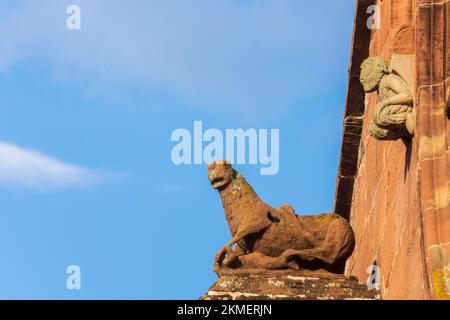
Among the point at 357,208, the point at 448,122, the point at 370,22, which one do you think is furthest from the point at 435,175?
the point at 357,208

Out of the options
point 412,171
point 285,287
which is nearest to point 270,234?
point 285,287

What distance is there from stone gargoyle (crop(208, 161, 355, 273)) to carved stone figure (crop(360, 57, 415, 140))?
1159 mm

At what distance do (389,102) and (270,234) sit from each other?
158 cm

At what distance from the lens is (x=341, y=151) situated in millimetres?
16609

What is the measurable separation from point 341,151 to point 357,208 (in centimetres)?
60

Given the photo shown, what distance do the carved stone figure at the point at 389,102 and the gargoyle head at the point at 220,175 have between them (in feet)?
4.69

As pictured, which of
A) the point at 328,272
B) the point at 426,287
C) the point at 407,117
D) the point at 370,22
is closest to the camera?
the point at 426,287

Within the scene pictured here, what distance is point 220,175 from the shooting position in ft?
42.3

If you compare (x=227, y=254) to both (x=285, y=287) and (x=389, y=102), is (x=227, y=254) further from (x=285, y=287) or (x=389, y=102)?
(x=389, y=102)

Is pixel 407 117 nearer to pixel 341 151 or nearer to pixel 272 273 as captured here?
pixel 272 273

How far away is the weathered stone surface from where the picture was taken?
11844 millimetres

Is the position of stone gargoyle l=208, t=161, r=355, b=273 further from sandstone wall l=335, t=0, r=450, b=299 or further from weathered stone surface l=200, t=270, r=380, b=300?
sandstone wall l=335, t=0, r=450, b=299

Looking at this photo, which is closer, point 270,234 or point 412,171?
point 412,171

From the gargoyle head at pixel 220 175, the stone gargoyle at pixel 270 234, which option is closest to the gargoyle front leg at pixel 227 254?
the stone gargoyle at pixel 270 234
